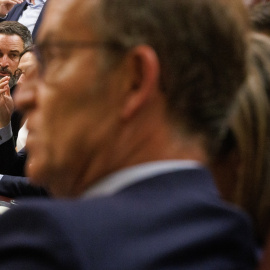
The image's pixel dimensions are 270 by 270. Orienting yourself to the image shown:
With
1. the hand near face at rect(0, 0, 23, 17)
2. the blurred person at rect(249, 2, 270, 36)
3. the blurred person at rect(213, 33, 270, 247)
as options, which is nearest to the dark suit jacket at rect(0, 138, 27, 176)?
the blurred person at rect(249, 2, 270, 36)

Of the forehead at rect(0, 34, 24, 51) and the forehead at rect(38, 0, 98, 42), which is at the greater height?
the forehead at rect(38, 0, 98, 42)

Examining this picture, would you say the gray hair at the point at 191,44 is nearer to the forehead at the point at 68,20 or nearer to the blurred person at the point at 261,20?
the forehead at the point at 68,20

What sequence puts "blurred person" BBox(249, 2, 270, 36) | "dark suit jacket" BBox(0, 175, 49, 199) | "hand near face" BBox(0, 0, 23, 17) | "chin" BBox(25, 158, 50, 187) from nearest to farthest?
"chin" BBox(25, 158, 50, 187) < "blurred person" BBox(249, 2, 270, 36) < "dark suit jacket" BBox(0, 175, 49, 199) < "hand near face" BBox(0, 0, 23, 17)

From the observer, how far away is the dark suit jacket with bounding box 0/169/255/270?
1.52 ft

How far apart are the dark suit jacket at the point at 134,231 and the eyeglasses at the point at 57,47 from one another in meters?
0.14

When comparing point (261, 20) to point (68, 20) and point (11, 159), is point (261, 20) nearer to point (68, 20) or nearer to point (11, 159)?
point (68, 20)

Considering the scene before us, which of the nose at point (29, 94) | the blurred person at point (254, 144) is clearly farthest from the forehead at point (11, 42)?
the nose at point (29, 94)

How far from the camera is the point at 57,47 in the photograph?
580 mm

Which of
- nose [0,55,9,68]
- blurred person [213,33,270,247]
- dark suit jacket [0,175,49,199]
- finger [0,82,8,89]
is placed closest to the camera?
blurred person [213,33,270,247]

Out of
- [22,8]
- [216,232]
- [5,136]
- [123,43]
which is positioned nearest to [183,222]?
[216,232]

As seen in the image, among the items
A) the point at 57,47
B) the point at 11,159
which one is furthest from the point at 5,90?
the point at 57,47

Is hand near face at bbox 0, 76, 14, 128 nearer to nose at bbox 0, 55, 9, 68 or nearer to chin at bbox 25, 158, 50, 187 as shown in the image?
→ nose at bbox 0, 55, 9, 68

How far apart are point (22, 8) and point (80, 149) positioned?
13.3ft

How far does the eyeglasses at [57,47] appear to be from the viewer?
0.54 meters
